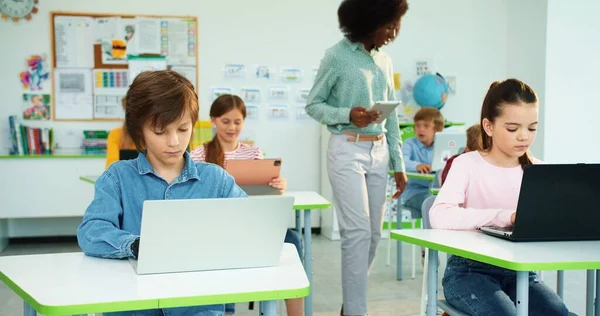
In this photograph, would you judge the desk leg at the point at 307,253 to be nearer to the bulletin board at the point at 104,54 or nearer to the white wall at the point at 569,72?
the bulletin board at the point at 104,54

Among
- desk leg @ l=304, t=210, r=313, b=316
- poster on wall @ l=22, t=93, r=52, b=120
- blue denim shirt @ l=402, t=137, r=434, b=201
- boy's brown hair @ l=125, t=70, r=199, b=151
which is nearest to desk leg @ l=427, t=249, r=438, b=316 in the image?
boy's brown hair @ l=125, t=70, r=199, b=151

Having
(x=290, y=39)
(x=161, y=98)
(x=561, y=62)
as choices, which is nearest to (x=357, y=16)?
(x=161, y=98)

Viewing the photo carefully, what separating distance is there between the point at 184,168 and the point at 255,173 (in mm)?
1117

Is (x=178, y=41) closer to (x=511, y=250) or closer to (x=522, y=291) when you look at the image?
(x=511, y=250)

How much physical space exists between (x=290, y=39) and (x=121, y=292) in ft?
16.3

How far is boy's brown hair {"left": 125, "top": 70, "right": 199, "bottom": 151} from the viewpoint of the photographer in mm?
1817

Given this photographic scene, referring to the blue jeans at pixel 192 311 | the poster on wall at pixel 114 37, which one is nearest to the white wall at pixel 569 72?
the poster on wall at pixel 114 37

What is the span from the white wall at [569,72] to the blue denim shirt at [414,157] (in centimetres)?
150

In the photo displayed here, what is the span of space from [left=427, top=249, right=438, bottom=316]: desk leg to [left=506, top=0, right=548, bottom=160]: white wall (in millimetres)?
4397

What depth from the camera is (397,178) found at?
344 cm

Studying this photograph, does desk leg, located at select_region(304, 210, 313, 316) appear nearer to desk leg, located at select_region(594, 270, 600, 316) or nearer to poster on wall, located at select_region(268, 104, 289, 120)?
desk leg, located at select_region(594, 270, 600, 316)

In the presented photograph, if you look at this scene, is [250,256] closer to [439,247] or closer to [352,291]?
[439,247]

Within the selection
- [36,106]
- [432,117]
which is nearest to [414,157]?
[432,117]

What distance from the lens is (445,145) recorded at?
15.0 feet
